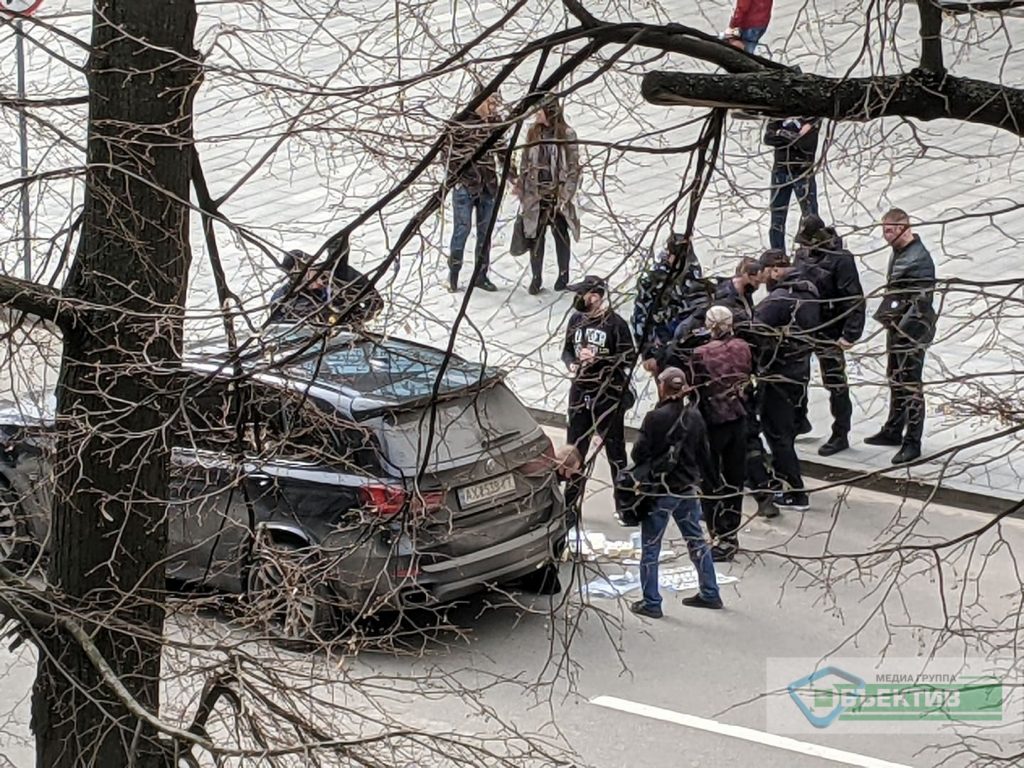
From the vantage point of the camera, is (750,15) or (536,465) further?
(750,15)

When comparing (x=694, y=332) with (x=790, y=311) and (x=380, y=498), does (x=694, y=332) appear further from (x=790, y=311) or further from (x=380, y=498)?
(x=380, y=498)

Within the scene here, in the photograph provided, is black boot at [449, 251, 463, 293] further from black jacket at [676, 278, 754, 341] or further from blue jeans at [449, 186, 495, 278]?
black jacket at [676, 278, 754, 341]

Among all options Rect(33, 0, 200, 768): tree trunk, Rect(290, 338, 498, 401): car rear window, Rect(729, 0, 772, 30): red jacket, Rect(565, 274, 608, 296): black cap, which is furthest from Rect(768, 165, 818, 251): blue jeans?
Rect(729, 0, 772, 30): red jacket

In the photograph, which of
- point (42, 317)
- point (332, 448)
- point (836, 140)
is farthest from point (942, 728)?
point (42, 317)

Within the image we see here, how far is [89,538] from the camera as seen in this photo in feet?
24.6

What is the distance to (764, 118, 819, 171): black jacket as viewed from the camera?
6.49m

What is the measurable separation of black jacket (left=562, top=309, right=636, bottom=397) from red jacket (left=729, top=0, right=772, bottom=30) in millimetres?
7215

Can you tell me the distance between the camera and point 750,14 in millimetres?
15828

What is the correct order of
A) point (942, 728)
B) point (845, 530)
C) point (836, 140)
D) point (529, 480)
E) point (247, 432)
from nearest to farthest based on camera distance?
point (836, 140) < point (247, 432) < point (942, 728) < point (529, 480) < point (845, 530)

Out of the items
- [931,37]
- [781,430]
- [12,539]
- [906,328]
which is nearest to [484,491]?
[781,430]

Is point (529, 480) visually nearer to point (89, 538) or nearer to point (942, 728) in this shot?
point (942, 728)

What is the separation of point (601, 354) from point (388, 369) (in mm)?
943

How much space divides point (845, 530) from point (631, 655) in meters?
2.40

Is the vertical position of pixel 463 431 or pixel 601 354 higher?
pixel 601 354
